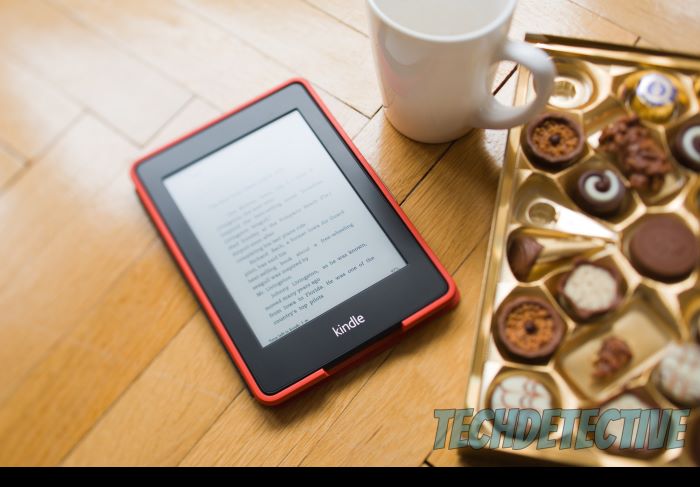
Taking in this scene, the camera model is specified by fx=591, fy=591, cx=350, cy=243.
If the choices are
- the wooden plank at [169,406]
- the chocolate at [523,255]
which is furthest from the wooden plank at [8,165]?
the chocolate at [523,255]

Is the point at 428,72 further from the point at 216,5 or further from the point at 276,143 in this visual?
the point at 216,5

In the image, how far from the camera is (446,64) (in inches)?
14.9

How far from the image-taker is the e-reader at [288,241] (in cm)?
44

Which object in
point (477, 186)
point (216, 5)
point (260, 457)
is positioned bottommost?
point (260, 457)

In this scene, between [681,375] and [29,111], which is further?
[29,111]

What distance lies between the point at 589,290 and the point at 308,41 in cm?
33

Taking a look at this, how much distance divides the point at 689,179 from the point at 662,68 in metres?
0.09

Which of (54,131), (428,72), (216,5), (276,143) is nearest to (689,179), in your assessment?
(428,72)

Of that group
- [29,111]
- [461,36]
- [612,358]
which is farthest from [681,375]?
[29,111]

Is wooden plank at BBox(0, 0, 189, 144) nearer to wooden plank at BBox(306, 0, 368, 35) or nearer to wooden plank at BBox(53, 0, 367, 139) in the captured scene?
wooden plank at BBox(53, 0, 367, 139)

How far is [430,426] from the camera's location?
1.41 feet

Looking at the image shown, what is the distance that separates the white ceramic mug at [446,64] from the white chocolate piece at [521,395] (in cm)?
18

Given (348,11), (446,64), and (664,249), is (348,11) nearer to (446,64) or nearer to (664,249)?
(446,64)
